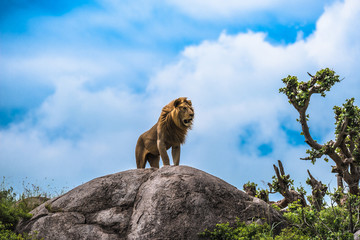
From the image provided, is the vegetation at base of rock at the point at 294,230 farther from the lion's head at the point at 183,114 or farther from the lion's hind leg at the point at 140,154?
the lion's hind leg at the point at 140,154

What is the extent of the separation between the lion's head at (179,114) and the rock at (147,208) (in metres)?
1.12

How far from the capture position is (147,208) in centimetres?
693


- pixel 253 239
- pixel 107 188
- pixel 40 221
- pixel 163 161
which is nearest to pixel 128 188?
pixel 107 188

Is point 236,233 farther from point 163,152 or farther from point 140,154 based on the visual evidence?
point 140,154

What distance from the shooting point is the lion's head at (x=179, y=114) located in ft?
27.0

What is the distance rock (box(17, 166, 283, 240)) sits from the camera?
22.1 feet

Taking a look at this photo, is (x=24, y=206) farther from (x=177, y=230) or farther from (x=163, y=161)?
(x=177, y=230)

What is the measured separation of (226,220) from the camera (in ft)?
22.9

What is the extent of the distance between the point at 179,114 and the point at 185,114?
15 centimetres

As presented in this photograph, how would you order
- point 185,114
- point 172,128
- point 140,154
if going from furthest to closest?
point 140,154 → point 172,128 → point 185,114

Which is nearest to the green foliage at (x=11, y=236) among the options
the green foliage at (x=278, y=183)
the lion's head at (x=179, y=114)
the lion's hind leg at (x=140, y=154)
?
the lion's hind leg at (x=140, y=154)

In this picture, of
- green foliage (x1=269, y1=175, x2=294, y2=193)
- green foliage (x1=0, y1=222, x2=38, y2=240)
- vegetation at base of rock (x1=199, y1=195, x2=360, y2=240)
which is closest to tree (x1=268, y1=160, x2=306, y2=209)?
green foliage (x1=269, y1=175, x2=294, y2=193)

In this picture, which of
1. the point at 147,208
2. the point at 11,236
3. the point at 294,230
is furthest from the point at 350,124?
the point at 11,236

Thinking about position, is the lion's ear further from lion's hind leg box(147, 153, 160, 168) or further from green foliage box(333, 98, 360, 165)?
green foliage box(333, 98, 360, 165)
